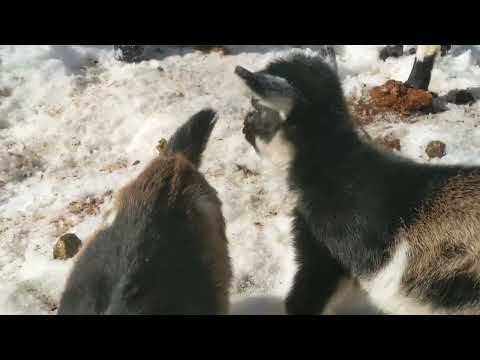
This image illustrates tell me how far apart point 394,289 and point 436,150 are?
2.56 meters

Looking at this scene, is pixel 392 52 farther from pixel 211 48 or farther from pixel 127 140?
pixel 127 140

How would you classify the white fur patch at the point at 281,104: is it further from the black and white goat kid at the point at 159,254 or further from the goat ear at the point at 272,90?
the black and white goat kid at the point at 159,254

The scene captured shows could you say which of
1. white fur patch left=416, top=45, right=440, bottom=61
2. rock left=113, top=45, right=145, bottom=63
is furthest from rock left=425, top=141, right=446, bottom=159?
rock left=113, top=45, right=145, bottom=63

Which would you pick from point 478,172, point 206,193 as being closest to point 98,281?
point 206,193

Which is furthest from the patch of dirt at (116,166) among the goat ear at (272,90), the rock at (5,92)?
the goat ear at (272,90)

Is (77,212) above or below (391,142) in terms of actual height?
below

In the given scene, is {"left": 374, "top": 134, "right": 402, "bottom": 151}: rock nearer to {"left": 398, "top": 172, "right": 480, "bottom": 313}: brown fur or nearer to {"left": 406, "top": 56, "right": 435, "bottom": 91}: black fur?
{"left": 406, "top": 56, "right": 435, "bottom": 91}: black fur

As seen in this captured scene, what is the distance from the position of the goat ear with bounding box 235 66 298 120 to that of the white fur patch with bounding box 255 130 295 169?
0.56 feet

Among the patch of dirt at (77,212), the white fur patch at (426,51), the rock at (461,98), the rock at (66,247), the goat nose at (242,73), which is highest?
the goat nose at (242,73)

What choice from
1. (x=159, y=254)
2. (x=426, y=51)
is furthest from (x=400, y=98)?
(x=159, y=254)

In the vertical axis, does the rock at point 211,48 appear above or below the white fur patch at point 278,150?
below

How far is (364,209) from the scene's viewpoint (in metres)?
3.08

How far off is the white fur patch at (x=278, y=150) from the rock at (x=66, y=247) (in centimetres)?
229

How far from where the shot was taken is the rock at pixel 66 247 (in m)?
4.57
